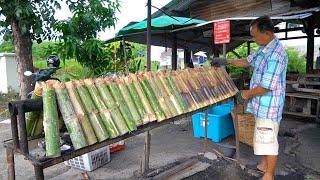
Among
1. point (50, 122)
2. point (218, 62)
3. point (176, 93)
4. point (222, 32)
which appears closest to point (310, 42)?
point (222, 32)

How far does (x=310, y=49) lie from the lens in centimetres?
815

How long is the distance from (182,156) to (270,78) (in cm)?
227

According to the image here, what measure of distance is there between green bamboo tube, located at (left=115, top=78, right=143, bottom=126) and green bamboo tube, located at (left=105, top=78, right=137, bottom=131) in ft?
0.10

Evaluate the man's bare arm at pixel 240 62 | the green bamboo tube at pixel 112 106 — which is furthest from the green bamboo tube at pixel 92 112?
the man's bare arm at pixel 240 62

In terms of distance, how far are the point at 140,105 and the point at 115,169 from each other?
7.12ft

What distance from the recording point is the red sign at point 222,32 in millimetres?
5133

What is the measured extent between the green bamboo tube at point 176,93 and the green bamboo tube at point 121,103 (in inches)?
26.0

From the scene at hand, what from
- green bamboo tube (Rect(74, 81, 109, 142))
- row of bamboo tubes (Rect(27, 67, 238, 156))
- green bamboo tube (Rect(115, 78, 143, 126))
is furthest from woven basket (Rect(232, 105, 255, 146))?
green bamboo tube (Rect(74, 81, 109, 142))

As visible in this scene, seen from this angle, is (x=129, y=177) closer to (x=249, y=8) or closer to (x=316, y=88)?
(x=316, y=88)

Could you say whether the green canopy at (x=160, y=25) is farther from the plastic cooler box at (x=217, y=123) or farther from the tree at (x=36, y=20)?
the plastic cooler box at (x=217, y=123)

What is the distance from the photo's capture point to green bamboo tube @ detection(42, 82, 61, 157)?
2045 mm

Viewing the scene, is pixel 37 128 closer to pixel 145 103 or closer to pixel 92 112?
pixel 92 112

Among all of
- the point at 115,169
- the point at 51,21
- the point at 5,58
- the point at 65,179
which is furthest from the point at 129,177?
the point at 5,58

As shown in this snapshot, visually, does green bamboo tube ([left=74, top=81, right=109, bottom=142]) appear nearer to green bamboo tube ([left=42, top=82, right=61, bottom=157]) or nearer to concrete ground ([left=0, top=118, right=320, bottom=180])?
green bamboo tube ([left=42, top=82, right=61, bottom=157])
